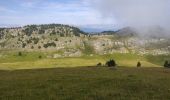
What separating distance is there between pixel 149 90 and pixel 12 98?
13.9 meters

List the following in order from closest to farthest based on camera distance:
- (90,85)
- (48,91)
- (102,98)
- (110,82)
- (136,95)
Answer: (102,98), (136,95), (48,91), (90,85), (110,82)

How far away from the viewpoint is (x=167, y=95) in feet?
97.9

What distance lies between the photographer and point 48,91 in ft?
104

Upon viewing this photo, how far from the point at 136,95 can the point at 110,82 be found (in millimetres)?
9657

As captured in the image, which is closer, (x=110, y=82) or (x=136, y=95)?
(x=136, y=95)

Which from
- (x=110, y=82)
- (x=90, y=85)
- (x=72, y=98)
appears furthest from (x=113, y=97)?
(x=110, y=82)

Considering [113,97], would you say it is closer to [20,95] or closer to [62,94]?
[62,94]

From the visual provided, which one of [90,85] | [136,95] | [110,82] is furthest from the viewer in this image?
[110,82]

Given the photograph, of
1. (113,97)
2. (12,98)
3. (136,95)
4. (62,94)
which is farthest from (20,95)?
(136,95)

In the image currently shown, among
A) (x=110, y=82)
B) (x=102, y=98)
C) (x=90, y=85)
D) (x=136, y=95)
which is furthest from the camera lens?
(x=110, y=82)

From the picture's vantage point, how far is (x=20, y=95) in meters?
29.2

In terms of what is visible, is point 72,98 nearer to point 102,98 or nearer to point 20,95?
point 102,98

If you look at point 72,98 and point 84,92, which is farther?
point 84,92

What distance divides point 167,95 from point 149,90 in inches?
137
